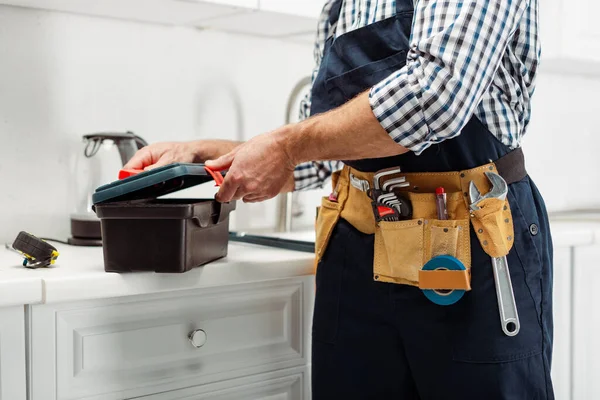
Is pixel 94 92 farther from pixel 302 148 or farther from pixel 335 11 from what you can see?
pixel 302 148

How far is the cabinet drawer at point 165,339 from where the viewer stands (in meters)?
1.23

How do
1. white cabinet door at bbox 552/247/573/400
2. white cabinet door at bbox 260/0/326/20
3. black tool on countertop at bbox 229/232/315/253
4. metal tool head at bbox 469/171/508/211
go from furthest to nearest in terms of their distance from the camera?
white cabinet door at bbox 552/247/573/400
white cabinet door at bbox 260/0/326/20
black tool on countertop at bbox 229/232/315/253
metal tool head at bbox 469/171/508/211

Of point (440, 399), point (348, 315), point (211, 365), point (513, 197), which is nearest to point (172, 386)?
point (211, 365)

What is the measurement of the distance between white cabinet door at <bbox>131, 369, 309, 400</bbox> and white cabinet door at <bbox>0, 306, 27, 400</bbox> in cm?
21

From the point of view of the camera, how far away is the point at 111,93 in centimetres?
188

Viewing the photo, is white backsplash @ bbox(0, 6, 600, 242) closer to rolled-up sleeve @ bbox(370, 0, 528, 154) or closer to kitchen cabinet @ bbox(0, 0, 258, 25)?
kitchen cabinet @ bbox(0, 0, 258, 25)

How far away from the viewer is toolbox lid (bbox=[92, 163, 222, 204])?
1177 millimetres

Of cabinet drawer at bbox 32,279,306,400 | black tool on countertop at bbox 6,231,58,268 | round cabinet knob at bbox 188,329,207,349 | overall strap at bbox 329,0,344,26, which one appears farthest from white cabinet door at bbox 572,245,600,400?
black tool on countertop at bbox 6,231,58,268

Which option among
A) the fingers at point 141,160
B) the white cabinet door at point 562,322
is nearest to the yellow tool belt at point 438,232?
the fingers at point 141,160

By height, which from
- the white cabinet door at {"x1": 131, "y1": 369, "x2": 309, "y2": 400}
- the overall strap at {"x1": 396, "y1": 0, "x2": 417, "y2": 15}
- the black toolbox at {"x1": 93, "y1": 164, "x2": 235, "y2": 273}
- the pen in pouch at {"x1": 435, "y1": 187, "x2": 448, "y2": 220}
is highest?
the overall strap at {"x1": 396, "y1": 0, "x2": 417, "y2": 15}

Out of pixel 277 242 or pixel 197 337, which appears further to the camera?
pixel 277 242

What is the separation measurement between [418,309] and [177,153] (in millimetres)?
584

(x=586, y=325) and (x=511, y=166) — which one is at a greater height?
(x=511, y=166)

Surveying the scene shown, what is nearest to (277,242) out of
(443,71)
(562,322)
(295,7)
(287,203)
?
(287,203)
